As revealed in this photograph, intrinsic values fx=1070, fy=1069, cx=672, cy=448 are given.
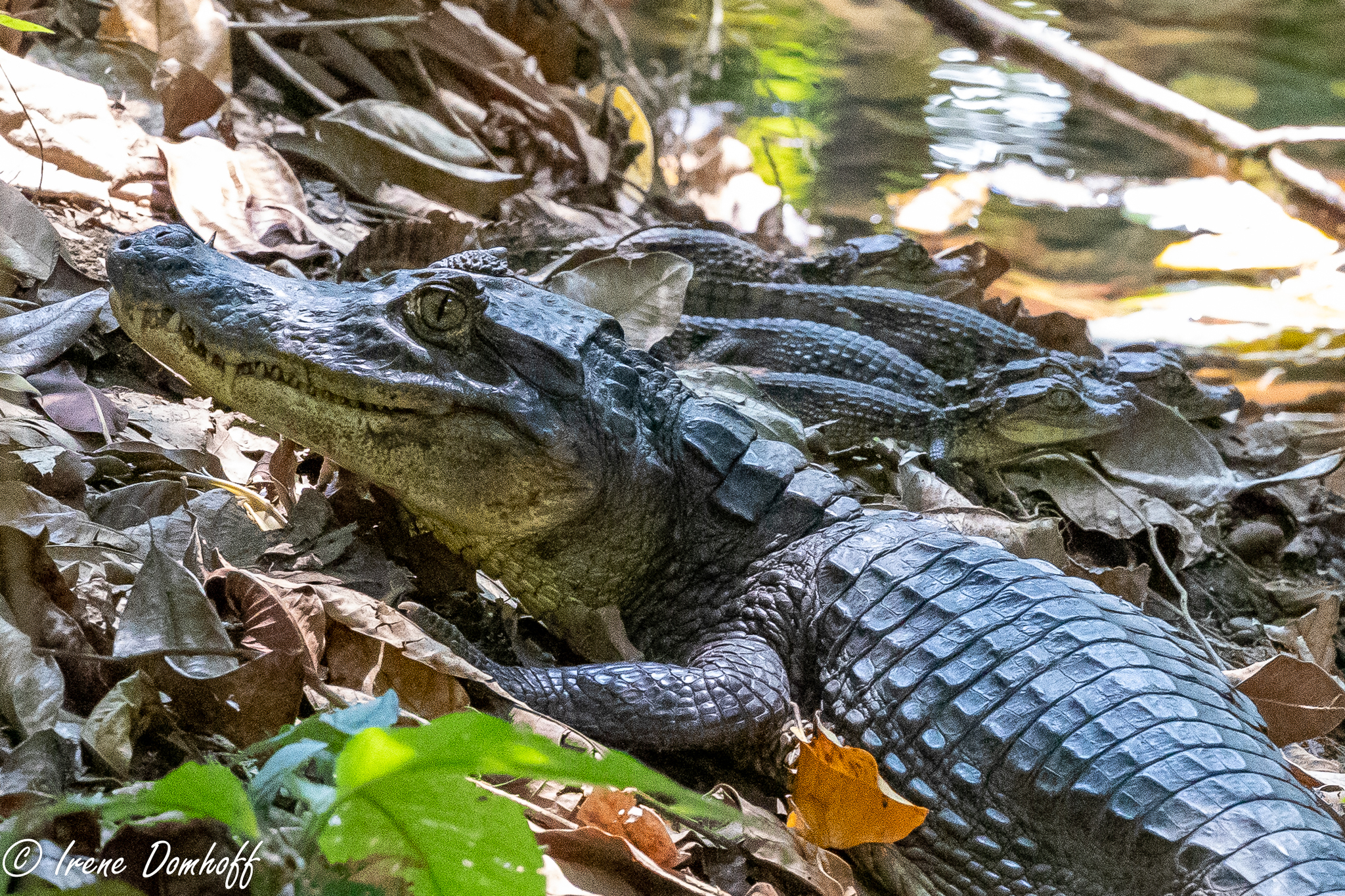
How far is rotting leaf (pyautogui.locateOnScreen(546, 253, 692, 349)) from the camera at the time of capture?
317 centimetres

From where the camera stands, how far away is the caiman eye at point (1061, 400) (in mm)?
3734

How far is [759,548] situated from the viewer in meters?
2.43

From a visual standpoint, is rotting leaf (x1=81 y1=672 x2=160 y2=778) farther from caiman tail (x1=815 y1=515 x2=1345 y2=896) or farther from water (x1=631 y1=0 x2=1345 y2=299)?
water (x1=631 y1=0 x2=1345 y2=299)

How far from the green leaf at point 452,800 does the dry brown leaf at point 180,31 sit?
137 inches

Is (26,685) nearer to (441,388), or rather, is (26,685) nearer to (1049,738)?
(441,388)

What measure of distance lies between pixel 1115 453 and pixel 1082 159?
11.8 feet

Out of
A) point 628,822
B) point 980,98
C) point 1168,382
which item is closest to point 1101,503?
point 1168,382

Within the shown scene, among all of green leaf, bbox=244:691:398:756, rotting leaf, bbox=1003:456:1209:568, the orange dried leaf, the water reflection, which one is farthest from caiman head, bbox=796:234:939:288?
green leaf, bbox=244:691:398:756

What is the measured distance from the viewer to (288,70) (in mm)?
4398

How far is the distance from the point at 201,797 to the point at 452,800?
8.8 inches

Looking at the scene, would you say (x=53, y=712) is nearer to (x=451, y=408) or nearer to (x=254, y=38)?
(x=451, y=408)

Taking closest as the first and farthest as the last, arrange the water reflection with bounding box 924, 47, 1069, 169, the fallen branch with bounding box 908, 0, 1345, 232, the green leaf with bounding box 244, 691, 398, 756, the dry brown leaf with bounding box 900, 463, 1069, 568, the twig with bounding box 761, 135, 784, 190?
the green leaf with bounding box 244, 691, 398, 756 < the dry brown leaf with bounding box 900, 463, 1069, 568 < the fallen branch with bounding box 908, 0, 1345, 232 < the water reflection with bounding box 924, 47, 1069, 169 < the twig with bounding box 761, 135, 784, 190

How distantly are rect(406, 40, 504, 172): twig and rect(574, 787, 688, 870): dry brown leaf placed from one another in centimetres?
336

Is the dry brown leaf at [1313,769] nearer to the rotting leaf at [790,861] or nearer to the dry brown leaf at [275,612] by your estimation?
the rotting leaf at [790,861]
